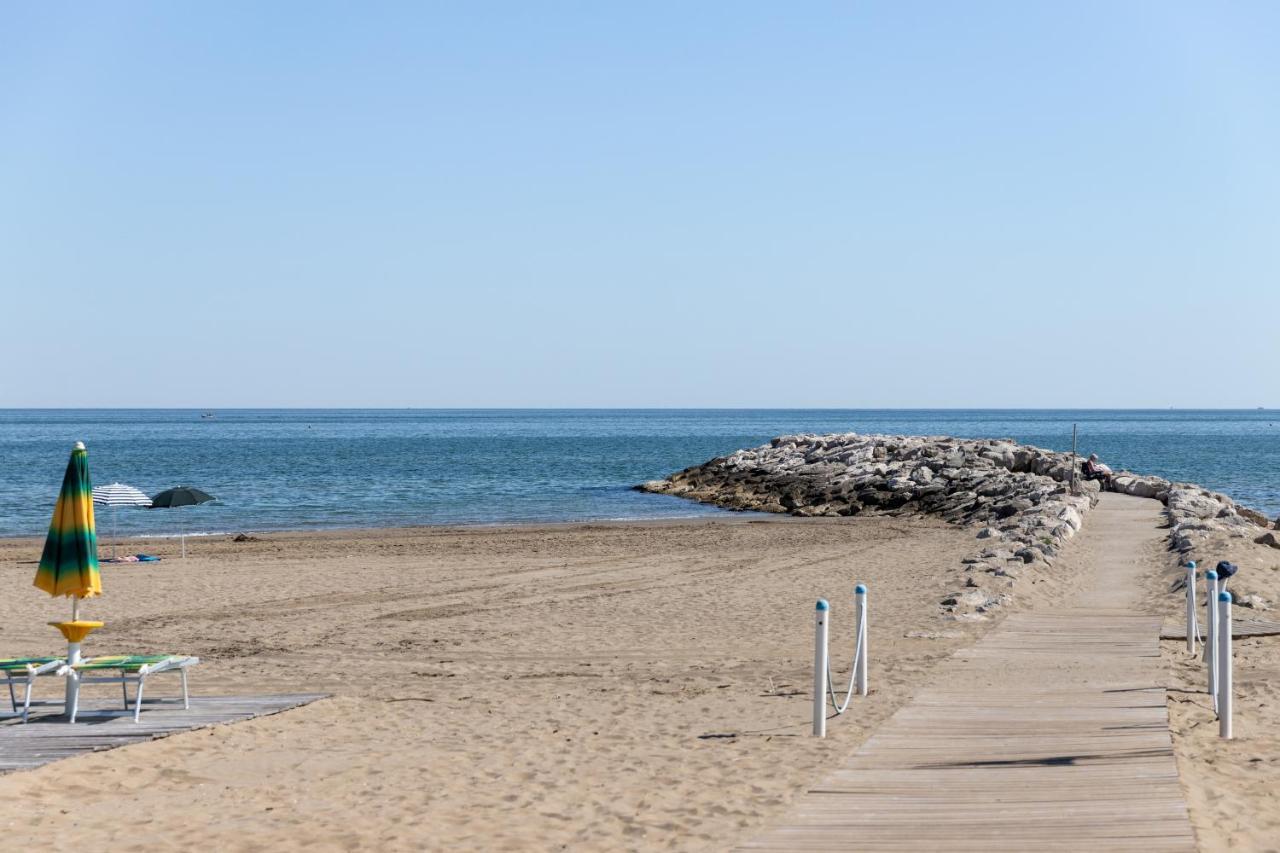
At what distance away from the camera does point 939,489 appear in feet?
123

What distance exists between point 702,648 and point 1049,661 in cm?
379

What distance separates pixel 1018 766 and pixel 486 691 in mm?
5359

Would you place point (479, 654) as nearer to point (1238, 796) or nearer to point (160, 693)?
point (160, 693)

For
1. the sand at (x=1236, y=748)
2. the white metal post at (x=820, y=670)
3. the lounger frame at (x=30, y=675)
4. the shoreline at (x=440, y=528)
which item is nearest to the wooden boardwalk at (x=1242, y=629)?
the sand at (x=1236, y=748)

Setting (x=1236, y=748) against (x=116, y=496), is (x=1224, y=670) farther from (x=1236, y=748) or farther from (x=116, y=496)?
(x=116, y=496)

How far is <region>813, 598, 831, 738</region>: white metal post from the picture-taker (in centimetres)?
935

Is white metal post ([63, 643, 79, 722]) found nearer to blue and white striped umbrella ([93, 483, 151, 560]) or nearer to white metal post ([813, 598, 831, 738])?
white metal post ([813, 598, 831, 738])

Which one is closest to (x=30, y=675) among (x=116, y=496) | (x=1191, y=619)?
(x=1191, y=619)

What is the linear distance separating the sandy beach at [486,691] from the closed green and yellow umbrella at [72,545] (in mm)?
1758

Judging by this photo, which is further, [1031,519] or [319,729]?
[1031,519]

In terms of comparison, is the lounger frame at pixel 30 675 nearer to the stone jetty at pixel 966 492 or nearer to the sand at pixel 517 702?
the sand at pixel 517 702

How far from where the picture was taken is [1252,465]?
7006 cm

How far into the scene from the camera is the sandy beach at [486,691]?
7.82 m

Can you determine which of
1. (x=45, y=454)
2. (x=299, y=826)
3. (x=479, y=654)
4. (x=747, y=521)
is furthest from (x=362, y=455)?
(x=299, y=826)
